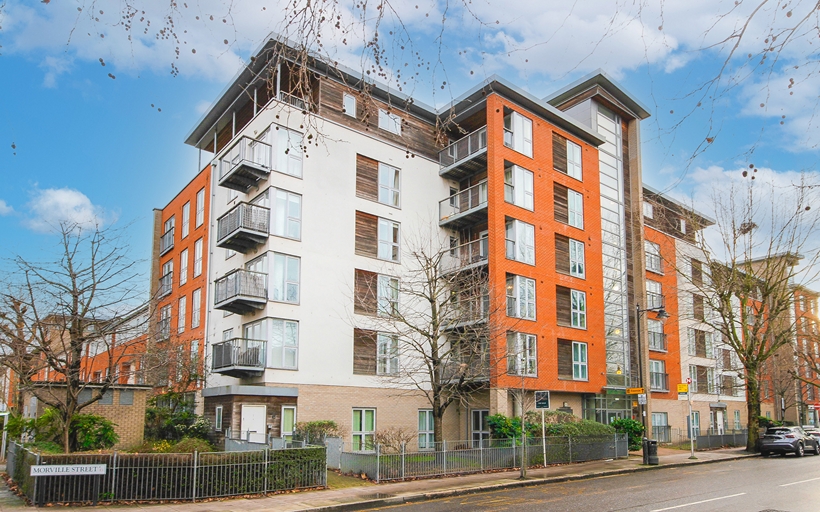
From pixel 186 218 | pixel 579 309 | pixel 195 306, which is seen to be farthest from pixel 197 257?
pixel 579 309

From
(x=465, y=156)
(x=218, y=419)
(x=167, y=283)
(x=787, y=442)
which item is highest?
(x=465, y=156)

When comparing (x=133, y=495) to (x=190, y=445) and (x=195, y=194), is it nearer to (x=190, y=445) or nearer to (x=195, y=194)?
(x=190, y=445)

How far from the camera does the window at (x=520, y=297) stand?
30.8 meters

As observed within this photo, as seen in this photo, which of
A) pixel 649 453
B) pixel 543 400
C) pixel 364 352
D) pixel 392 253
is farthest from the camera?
pixel 392 253

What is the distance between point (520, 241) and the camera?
31844 mm

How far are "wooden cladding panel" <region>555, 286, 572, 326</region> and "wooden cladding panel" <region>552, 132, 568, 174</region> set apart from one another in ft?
20.5

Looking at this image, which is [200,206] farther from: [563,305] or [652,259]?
[652,259]

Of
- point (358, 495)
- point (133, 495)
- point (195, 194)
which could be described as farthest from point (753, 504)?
point (195, 194)

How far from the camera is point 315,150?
95.3 feet

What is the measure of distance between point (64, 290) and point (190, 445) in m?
6.38

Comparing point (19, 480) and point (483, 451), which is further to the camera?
point (483, 451)

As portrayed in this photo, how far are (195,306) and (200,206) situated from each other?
5612 millimetres

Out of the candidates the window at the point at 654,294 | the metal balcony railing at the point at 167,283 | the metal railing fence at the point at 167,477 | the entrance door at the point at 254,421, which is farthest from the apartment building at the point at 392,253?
the metal balcony railing at the point at 167,283

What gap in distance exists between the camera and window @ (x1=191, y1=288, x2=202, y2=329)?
1385 inches
